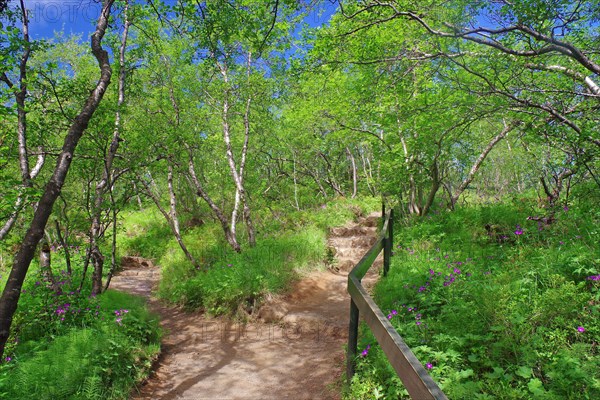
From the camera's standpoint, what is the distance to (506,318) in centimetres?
361

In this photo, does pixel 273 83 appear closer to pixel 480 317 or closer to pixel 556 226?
pixel 556 226

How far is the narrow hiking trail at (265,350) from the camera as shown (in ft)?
15.6

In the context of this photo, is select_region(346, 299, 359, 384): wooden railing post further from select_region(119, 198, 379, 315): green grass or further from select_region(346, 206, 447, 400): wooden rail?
select_region(119, 198, 379, 315): green grass

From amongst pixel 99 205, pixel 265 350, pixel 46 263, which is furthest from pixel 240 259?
pixel 46 263

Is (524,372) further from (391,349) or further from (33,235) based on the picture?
(33,235)

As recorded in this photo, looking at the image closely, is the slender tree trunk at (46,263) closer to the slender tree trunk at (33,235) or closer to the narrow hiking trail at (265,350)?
the narrow hiking trail at (265,350)

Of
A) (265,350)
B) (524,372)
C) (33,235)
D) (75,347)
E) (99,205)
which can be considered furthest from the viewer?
(99,205)

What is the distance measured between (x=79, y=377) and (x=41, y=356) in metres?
0.90

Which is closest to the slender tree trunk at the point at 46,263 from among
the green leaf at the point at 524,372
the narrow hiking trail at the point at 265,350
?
the narrow hiking trail at the point at 265,350

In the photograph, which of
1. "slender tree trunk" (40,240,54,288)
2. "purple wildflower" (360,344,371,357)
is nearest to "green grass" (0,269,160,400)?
"slender tree trunk" (40,240,54,288)

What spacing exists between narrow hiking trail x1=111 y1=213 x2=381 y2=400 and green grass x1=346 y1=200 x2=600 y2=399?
1055mm

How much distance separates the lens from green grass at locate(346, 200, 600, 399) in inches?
111

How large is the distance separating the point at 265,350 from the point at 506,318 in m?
4.01

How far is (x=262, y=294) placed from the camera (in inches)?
298
